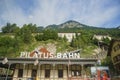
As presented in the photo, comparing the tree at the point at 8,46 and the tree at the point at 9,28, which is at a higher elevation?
the tree at the point at 9,28

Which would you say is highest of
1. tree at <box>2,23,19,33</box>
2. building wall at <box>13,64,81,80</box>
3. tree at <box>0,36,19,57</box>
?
tree at <box>2,23,19,33</box>

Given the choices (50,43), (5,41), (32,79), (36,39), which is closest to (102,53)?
(50,43)

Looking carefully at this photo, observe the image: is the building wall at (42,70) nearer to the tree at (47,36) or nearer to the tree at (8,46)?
the tree at (8,46)

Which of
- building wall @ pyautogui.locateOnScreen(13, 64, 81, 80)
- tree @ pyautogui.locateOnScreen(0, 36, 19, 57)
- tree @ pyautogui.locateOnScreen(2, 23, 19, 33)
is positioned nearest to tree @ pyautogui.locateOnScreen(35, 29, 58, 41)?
tree @ pyautogui.locateOnScreen(0, 36, 19, 57)

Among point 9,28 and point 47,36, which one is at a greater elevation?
point 9,28

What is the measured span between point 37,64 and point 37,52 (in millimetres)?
4775

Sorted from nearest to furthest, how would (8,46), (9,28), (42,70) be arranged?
1. (42,70)
2. (8,46)
3. (9,28)

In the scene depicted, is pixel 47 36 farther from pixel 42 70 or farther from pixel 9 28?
pixel 42 70

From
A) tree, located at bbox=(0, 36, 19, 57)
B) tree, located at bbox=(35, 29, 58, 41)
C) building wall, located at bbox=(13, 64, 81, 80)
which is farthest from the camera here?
tree, located at bbox=(35, 29, 58, 41)

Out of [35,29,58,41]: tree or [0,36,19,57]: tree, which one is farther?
[35,29,58,41]: tree

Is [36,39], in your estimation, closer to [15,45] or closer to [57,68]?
[15,45]

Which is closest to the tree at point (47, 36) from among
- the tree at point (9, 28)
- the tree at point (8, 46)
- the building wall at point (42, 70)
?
the tree at point (8, 46)

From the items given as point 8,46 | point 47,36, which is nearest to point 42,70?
point 8,46

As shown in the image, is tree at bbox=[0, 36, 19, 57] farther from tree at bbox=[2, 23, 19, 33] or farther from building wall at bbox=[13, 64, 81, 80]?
tree at bbox=[2, 23, 19, 33]
